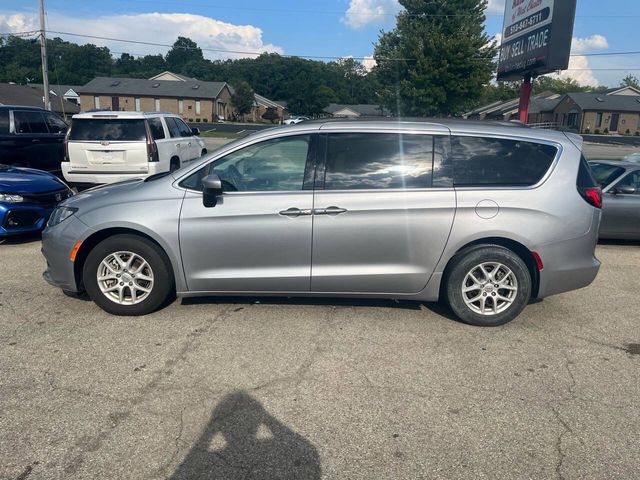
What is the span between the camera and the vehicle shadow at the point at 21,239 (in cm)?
751

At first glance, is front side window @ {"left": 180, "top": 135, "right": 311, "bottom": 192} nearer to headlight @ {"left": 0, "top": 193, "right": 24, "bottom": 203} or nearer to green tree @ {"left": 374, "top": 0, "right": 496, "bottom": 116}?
headlight @ {"left": 0, "top": 193, "right": 24, "bottom": 203}

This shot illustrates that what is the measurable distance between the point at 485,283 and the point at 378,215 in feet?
3.81

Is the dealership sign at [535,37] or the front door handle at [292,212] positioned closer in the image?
the front door handle at [292,212]

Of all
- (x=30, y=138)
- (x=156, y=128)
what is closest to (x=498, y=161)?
(x=156, y=128)

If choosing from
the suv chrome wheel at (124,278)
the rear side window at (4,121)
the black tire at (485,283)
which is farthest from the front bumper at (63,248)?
the rear side window at (4,121)

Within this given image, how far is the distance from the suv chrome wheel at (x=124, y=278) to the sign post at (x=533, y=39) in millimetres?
14856

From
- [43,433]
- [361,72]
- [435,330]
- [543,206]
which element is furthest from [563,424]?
[361,72]

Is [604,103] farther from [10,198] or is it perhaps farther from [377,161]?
[10,198]

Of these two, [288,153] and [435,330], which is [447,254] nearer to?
[435,330]

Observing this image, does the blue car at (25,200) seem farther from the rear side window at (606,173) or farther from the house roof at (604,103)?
the house roof at (604,103)

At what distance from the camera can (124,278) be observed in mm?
4578

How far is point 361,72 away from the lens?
473ft

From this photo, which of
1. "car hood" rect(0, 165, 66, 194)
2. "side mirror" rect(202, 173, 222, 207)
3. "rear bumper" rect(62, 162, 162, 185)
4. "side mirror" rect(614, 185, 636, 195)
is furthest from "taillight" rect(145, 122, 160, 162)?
"side mirror" rect(614, 185, 636, 195)

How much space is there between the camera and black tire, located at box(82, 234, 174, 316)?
4.50 metres
